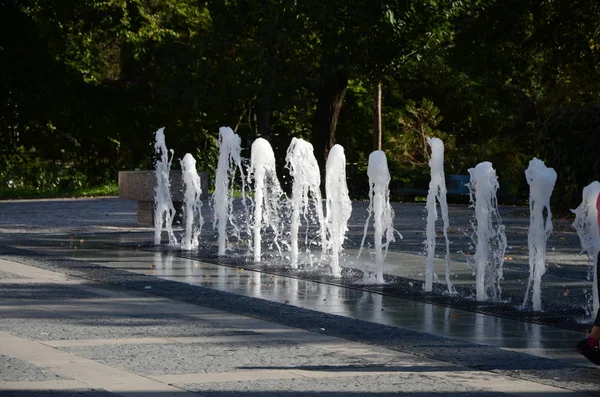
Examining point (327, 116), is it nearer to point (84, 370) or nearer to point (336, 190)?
point (336, 190)

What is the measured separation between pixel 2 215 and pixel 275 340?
17.2m

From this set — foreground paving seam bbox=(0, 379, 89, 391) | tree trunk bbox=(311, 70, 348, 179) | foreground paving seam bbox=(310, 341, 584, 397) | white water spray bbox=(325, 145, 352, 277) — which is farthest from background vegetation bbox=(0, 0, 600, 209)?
foreground paving seam bbox=(0, 379, 89, 391)

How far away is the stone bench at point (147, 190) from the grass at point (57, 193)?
12.1 meters

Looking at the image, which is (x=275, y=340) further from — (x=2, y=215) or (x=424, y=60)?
(x=424, y=60)

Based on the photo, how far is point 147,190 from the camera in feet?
71.4

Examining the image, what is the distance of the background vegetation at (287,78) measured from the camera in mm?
30203

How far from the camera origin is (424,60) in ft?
136

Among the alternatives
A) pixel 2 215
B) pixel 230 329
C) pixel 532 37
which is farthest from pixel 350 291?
pixel 532 37

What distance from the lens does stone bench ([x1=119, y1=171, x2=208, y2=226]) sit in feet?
71.2

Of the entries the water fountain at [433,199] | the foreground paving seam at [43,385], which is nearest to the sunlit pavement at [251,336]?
the foreground paving seam at [43,385]

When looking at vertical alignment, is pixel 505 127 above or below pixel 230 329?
above

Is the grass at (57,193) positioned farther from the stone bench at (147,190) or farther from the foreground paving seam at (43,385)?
the foreground paving seam at (43,385)

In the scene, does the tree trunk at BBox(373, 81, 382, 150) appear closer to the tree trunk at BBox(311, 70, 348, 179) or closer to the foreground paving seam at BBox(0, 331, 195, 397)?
the tree trunk at BBox(311, 70, 348, 179)

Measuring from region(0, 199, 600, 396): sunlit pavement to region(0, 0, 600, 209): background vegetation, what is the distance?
12.0 meters
